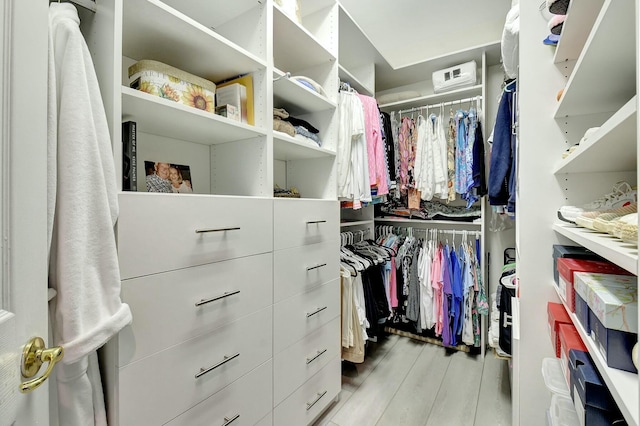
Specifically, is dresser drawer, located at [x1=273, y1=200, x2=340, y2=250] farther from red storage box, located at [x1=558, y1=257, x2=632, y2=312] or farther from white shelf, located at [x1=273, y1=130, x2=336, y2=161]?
red storage box, located at [x1=558, y1=257, x2=632, y2=312]

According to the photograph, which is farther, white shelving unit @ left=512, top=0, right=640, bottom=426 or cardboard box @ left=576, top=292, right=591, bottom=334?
white shelving unit @ left=512, top=0, right=640, bottom=426

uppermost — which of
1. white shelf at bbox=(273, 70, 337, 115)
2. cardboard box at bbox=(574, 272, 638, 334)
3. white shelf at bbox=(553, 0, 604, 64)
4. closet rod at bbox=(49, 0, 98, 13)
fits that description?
white shelf at bbox=(273, 70, 337, 115)

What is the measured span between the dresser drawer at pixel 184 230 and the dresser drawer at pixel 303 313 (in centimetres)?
35

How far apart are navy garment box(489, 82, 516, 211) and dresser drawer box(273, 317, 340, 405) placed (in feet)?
4.09

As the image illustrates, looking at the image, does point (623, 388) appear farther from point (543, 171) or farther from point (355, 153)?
point (355, 153)

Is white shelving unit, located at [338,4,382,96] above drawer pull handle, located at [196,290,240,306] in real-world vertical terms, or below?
above

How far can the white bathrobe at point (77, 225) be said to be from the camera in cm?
69

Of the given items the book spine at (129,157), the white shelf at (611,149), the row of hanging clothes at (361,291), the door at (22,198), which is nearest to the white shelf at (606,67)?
the white shelf at (611,149)

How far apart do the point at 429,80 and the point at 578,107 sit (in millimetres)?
1956

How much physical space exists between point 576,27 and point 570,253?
2.30 ft

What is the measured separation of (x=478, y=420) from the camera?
1587 millimetres

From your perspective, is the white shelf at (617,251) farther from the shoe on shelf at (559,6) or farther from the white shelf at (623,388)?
the shoe on shelf at (559,6)

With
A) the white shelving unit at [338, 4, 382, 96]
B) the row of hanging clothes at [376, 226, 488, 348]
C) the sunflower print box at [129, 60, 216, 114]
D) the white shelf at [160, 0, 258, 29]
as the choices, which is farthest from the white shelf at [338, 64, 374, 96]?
the row of hanging clothes at [376, 226, 488, 348]

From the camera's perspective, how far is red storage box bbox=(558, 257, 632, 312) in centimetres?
77
